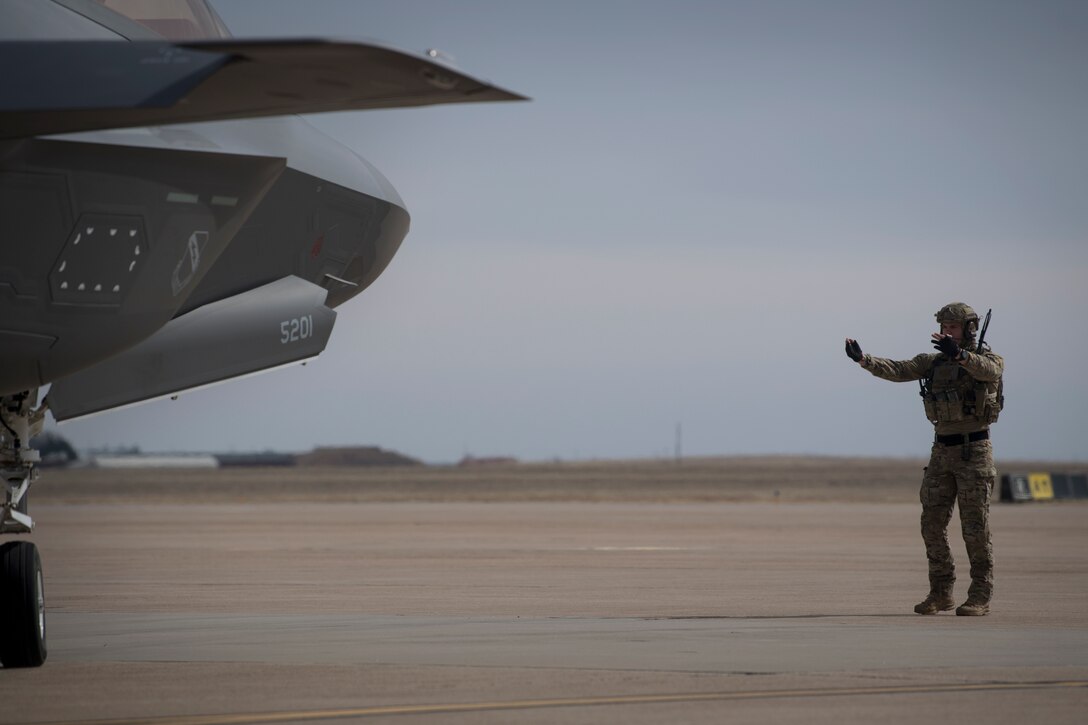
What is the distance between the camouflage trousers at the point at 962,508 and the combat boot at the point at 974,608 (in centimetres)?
4

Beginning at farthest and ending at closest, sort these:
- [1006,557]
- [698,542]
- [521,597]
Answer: [698,542], [1006,557], [521,597]

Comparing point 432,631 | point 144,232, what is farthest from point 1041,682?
point 144,232

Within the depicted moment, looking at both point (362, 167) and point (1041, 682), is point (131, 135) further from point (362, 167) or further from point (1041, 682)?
point (1041, 682)

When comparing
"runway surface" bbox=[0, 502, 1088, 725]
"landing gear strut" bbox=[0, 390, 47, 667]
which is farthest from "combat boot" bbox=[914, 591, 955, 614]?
"landing gear strut" bbox=[0, 390, 47, 667]

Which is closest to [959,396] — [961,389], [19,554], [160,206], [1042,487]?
[961,389]

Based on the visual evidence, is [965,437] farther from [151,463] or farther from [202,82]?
[151,463]

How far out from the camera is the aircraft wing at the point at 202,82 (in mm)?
7441

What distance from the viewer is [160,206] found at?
980cm

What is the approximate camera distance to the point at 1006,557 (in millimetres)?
24375

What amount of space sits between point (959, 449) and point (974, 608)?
4.88ft

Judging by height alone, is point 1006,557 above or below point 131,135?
below

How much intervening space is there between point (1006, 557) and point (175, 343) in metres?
16.9

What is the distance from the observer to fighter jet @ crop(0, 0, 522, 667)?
26.1 ft

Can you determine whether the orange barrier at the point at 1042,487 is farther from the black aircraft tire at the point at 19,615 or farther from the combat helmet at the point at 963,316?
the black aircraft tire at the point at 19,615
